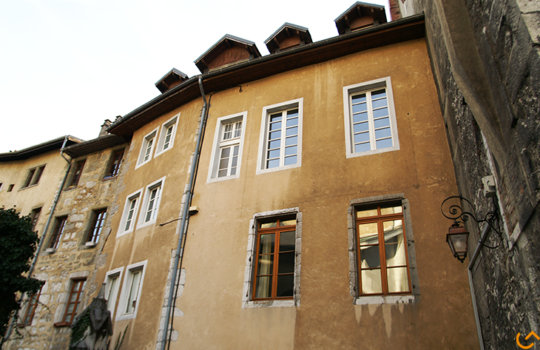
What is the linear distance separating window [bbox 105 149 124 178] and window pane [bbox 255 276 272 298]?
7.81 metres

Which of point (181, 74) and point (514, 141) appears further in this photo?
point (181, 74)

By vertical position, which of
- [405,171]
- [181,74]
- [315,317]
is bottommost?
[315,317]

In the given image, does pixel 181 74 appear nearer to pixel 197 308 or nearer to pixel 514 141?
pixel 197 308

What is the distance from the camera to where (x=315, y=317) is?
241 inches

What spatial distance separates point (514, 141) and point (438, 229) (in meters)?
3.16

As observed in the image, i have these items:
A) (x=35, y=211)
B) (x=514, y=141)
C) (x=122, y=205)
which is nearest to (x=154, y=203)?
(x=122, y=205)

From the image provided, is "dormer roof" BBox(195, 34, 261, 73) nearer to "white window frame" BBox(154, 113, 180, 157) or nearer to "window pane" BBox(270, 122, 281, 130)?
"white window frame" BBox(154, 113, 180, 157)

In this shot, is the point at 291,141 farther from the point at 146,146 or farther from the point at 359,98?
the point at 146,146

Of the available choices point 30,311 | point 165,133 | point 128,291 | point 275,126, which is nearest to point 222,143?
point 275,126

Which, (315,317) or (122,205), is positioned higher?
(122,205)

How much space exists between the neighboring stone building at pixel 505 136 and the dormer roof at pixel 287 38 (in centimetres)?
627

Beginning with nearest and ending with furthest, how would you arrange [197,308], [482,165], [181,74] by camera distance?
[482,165] → [197,308] → [181,74]

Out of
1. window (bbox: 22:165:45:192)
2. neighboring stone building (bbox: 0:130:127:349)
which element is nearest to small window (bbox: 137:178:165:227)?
neighboring stone building (bbox: 0:130:127:349)

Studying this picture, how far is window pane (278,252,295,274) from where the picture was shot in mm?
6863
